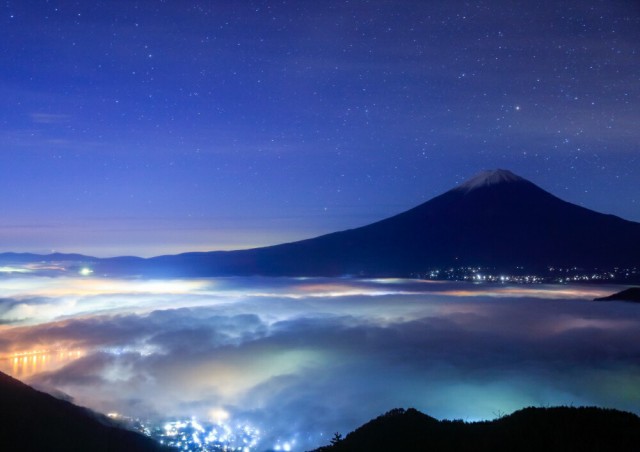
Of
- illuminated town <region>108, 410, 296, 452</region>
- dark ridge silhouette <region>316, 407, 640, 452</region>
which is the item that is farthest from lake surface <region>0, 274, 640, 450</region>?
dark ridge silhouette <region>316, 407, 640, 452</region>

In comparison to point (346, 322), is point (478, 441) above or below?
above

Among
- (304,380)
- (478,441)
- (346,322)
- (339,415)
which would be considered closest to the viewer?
(478,441)

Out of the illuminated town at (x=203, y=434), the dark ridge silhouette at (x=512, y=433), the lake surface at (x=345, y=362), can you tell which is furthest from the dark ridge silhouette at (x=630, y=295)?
the dark ridge silhouette at (x=512, y=433)

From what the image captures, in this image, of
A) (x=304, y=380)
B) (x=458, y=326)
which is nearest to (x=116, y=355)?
(x=304, y=380)

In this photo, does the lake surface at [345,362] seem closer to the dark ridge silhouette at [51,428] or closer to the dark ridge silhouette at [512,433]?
the dark ridge silhouette at [51,428]

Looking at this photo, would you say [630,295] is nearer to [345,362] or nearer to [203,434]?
[345,362]

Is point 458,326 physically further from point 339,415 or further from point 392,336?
point 339,415

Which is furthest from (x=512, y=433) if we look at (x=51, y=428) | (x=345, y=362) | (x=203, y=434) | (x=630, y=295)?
(x=630, y=295)
